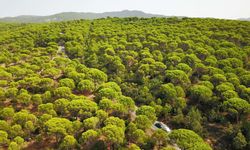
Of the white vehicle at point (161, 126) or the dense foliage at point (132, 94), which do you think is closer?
the dense foliage at point (132, 94)

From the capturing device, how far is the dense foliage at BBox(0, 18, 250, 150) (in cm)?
3788

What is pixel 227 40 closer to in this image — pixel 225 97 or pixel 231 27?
pixel 231 27

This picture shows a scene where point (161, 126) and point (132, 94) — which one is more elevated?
point (132, 94)

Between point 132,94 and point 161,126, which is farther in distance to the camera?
point 132,94

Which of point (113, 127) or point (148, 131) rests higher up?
point (113, 127)

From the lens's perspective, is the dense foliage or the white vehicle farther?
the white vehicle

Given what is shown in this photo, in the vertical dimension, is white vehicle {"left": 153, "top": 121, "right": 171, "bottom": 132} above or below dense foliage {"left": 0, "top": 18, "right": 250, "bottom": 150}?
below

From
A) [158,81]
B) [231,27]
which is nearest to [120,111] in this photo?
[158,81]

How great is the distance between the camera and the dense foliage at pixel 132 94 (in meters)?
37.9

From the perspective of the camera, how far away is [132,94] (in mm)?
52875

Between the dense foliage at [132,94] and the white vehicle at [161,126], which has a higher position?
the dense foliage at [132,94]

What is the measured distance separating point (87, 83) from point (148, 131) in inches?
643

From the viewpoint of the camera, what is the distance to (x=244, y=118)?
146 feet

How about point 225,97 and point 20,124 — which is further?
point 225,97
